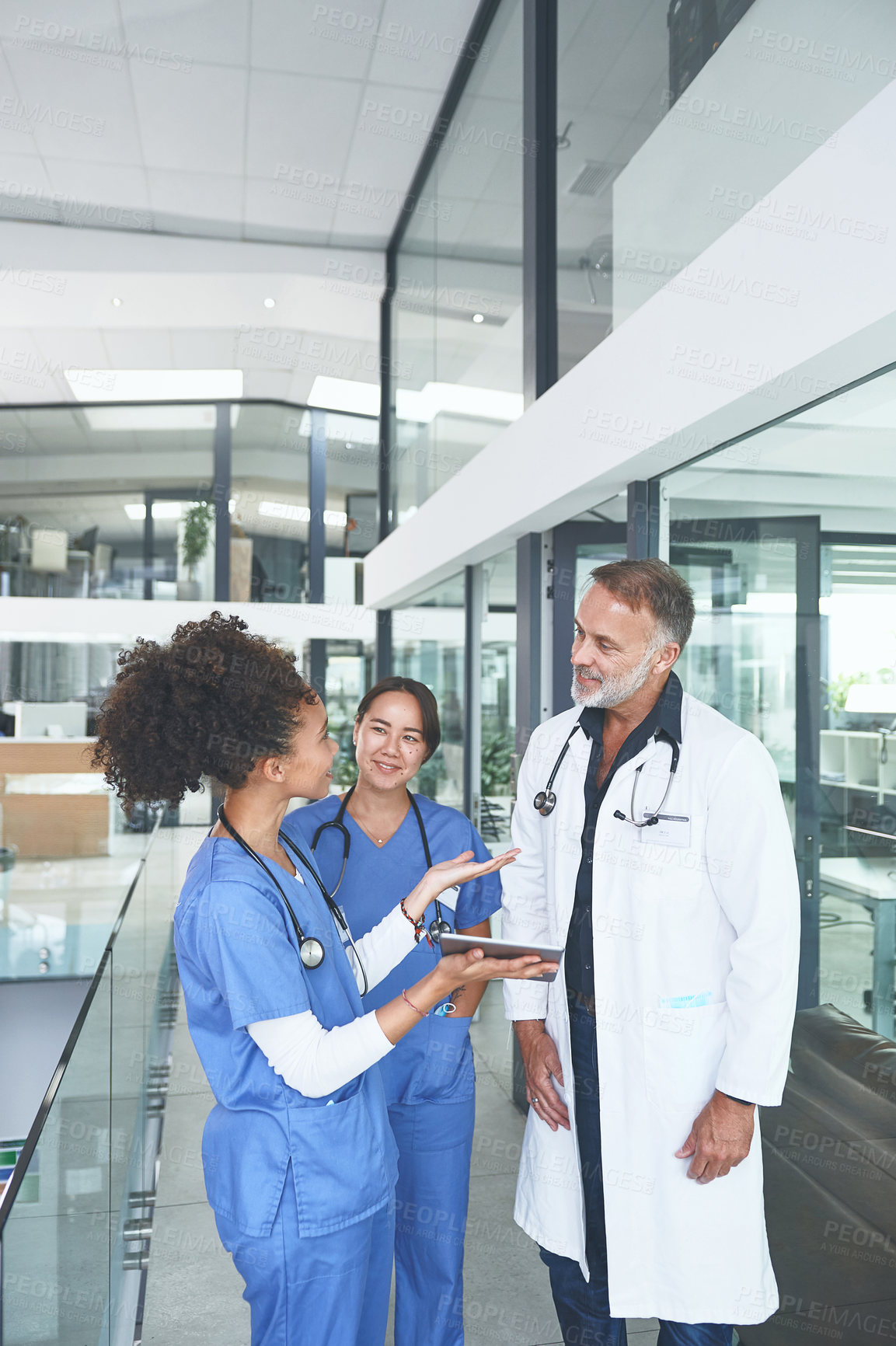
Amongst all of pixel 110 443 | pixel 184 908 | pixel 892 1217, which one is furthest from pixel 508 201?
pixel 110 443

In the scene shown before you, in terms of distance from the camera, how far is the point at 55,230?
19.9 feet

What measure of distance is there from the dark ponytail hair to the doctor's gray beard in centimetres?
49

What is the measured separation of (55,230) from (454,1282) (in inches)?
252

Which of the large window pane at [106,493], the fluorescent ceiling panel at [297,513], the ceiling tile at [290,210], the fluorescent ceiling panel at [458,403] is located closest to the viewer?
the fluorescent ceiling panel at [458,403]

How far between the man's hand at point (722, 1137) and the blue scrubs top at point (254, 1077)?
0.58m

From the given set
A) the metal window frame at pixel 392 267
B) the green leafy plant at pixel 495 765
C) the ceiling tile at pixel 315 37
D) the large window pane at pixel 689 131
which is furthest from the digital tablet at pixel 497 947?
the ceiling tile at pixel 315 37

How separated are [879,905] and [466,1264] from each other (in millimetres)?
1702

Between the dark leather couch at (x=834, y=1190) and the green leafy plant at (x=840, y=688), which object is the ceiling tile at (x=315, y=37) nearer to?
the green leafy plant at (x=840, y=688)

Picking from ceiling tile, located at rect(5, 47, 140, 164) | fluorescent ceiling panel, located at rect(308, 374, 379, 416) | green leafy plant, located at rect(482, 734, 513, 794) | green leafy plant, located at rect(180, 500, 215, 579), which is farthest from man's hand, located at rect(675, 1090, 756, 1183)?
green leafy plant, located at rect(180, 500, 215, 579)

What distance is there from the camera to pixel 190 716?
4.72ft

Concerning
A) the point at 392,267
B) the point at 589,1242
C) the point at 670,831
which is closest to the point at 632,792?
the point at 670,831

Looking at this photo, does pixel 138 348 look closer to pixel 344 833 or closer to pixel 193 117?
pixel 193 117

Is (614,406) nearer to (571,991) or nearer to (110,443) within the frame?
(571,991)

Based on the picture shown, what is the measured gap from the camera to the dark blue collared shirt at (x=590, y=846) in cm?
182
